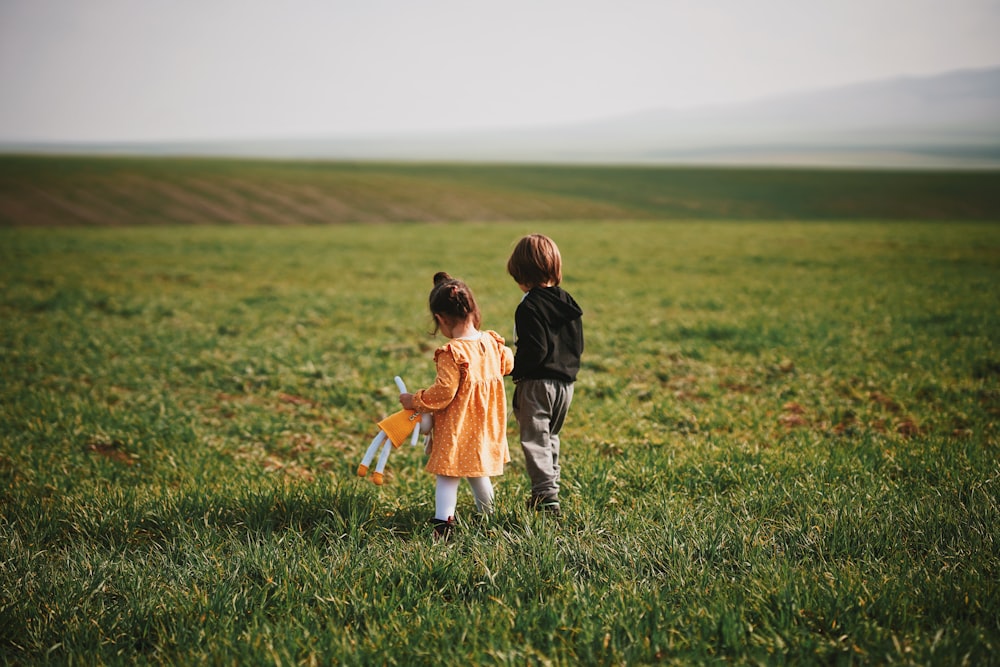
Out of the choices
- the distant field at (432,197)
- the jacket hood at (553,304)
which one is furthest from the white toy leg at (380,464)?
the distant field at (432,197)

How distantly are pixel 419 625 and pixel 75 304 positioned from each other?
14.4 metres

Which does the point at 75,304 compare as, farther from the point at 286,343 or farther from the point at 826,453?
the point at 826,453

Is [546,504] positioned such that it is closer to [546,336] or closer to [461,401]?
[461,401]

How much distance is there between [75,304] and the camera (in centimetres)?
1455

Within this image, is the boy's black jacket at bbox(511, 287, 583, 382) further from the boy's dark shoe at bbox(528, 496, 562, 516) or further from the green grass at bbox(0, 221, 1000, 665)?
the green grass at bbox(0, 221, 1000, 665)

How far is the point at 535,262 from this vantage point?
443 cm

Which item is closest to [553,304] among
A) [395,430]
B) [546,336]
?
[546,336]

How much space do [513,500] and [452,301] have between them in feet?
5.01

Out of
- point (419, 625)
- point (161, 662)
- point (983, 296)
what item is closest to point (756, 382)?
point (419, 625)

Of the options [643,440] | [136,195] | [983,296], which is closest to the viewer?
[643,440]

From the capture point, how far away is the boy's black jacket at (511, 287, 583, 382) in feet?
14.5

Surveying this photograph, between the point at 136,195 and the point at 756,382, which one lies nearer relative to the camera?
the point at 756,382

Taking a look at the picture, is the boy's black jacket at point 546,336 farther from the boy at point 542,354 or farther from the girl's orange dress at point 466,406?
the girl's orange dress at point 466,406

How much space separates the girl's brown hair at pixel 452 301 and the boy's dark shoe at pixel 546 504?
131 cm
